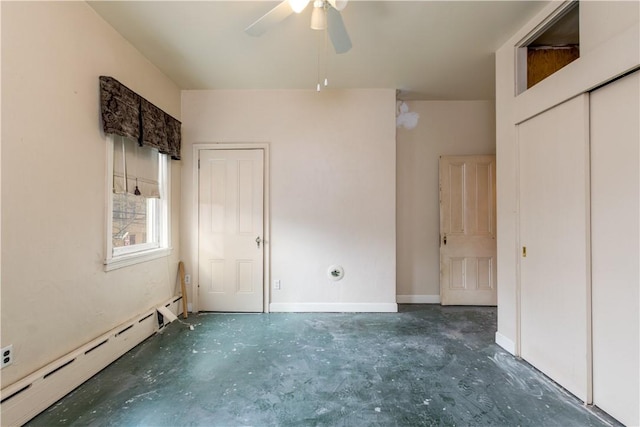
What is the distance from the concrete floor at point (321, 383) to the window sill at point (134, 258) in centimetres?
79

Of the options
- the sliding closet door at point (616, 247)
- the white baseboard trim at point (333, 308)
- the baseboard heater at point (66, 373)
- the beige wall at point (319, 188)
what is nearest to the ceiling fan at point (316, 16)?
the beige wall at point (319, 188)

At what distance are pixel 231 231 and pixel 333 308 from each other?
161 centimetres

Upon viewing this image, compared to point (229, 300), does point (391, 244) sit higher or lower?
higher

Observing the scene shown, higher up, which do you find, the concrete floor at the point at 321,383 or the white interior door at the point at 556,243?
the white interior door at the point at 556,243

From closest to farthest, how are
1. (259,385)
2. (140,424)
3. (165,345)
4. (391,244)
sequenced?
(140,424) < (259,385) < (165,345) < (391,244)

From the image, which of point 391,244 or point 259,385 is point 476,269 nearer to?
point 391,244

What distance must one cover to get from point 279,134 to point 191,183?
129cm

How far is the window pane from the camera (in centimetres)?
242

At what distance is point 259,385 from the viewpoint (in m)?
1.90

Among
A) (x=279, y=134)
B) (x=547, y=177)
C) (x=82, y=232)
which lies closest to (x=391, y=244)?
(x=547, y=177)

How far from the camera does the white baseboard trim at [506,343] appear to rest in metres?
2.28

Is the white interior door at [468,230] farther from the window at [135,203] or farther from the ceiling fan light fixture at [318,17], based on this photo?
the window at [135,203]

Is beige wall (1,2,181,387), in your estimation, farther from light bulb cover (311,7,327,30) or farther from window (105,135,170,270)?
light bulb cover (311,7,327,30)

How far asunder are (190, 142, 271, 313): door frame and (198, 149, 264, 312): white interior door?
4 cm
